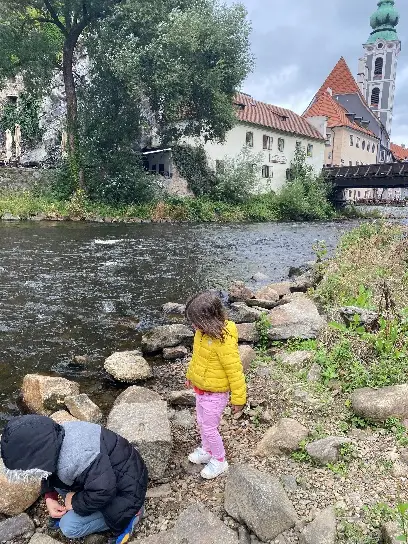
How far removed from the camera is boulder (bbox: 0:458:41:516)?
130 inches

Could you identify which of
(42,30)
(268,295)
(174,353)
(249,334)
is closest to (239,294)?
(268,295)

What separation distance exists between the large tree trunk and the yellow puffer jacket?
26.0 m

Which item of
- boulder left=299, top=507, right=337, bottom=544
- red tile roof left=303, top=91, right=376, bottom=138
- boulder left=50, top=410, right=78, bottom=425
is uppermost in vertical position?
red tile roof left=303, top=91, right=376, bottom=138

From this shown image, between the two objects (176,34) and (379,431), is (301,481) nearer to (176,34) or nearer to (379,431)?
(379,431)

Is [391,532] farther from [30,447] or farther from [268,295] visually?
[268,295]

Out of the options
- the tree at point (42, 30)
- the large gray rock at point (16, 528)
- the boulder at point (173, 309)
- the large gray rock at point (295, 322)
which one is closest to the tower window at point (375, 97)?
the tree at point (42, 30)

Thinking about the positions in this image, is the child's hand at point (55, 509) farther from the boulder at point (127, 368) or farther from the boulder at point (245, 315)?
the boulder at point (245, 315)

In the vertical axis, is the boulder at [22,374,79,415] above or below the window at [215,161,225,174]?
below

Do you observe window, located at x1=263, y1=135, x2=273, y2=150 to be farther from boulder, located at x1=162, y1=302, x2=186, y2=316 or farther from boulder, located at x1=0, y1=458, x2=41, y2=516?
boulder, located at x1=0, y1=458, x2=41, y2=516

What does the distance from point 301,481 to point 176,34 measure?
24190 mm

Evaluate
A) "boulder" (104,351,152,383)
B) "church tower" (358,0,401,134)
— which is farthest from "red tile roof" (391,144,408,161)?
"boulder" (104,351,152,383)

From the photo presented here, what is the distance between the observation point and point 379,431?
3736 mm

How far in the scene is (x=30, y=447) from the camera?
2.60m

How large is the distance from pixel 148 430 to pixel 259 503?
1.19 m
